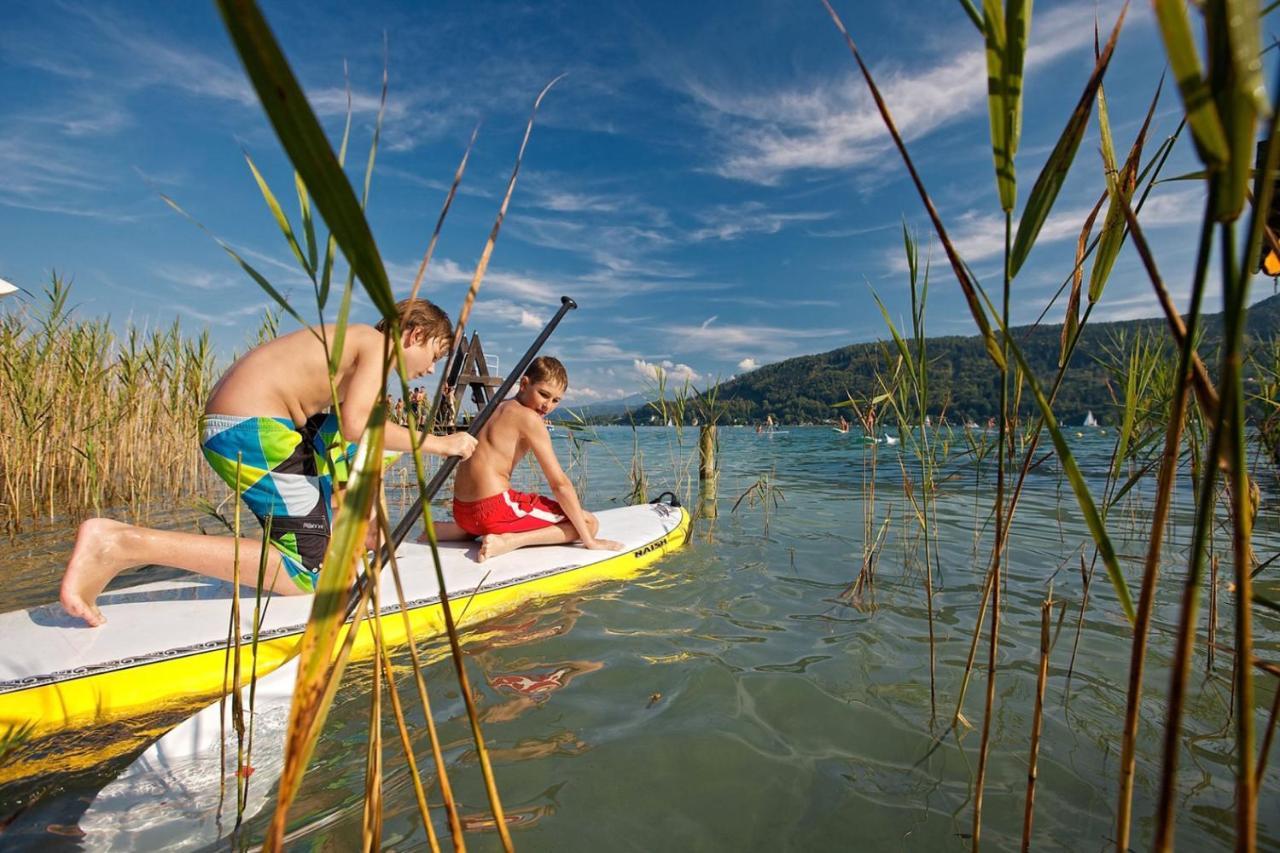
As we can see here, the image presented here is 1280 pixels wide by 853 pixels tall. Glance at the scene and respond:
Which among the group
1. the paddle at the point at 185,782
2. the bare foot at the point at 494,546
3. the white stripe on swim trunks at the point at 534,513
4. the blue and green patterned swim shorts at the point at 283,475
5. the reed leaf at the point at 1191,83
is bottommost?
the paddle at the point at 185,782

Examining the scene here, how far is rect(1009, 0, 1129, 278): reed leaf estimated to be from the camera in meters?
0.86

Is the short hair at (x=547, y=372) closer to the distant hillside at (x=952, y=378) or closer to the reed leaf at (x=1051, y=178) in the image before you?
the distant hillside at (x=952, y=378)

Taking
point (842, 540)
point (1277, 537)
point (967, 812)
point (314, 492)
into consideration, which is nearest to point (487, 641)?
point (314, 492)

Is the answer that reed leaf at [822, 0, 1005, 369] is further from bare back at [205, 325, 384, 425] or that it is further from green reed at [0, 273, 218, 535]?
green reed at [0, 273, 218, 535]

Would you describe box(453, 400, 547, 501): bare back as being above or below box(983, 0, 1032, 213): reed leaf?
below

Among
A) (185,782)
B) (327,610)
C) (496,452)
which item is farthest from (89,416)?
(327,610)

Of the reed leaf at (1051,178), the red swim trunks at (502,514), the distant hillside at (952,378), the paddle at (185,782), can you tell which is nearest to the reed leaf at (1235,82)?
the distant hillside at (952,378)

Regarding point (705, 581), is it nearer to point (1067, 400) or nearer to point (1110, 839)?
point (1110, 839)

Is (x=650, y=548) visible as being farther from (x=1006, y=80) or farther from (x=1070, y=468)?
(x=1006, y=80)

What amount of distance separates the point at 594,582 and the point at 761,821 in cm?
263

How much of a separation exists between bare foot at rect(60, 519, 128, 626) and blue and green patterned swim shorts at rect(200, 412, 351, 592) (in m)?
0.45

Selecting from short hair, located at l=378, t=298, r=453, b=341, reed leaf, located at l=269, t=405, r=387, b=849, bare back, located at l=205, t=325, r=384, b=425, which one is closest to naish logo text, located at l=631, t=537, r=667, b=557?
short hair, located at l=378, t=298, r=453, b=341

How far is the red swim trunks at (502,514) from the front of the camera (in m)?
4.26

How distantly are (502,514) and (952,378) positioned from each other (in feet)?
10.7
